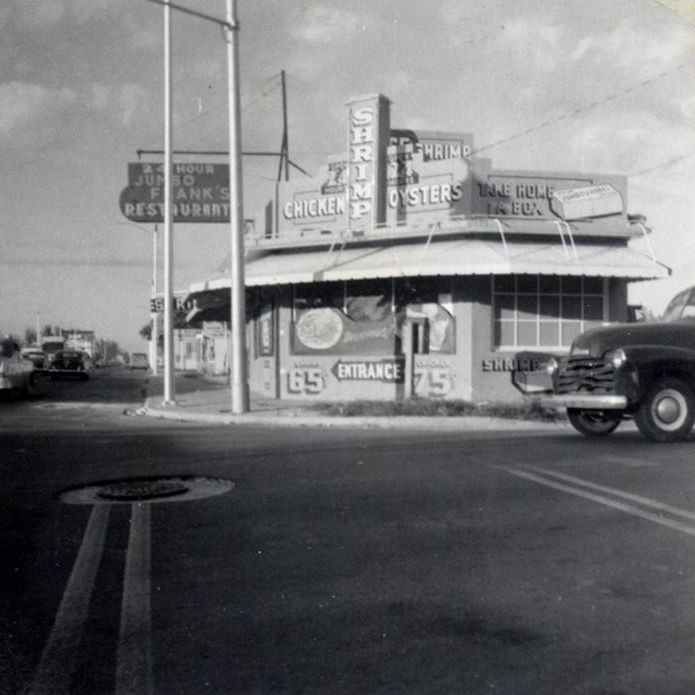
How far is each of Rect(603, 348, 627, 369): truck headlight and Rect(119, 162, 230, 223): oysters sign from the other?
14014mm

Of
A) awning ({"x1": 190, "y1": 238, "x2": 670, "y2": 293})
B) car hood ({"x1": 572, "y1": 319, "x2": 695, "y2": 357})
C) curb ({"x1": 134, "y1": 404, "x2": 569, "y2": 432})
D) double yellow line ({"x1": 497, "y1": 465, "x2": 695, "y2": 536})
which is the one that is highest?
awning ({"x1": 190, "y1": 238, "x2": 670, "y2": 293})

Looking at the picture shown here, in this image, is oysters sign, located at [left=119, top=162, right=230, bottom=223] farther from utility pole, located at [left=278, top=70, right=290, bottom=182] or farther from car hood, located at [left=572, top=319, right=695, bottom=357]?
car hood, located at [left=572, top=319, right=695, bottom=357]

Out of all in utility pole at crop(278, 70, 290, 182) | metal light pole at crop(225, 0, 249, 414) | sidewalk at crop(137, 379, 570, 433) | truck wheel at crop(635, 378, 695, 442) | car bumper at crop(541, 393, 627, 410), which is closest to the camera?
car bumper at crop(541, 393, 627, 410)

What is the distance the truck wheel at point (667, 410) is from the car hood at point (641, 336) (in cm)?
56

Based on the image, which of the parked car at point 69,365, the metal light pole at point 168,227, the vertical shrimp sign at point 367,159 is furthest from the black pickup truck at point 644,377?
the parked car at point 69,365

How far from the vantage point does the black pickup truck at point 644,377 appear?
37.1ft

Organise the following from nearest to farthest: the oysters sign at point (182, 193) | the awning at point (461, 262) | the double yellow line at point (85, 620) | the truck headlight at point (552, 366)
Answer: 1. the double yellow line at point (85, 620)
2. the truck headlight at point (552, 366)
3. the awning at point (461, 262)
4. the oysters sign at point (182, 193)

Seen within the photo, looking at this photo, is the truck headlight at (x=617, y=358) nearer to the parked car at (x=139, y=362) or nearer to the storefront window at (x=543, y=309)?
the storefront window at (x=543, y=309)

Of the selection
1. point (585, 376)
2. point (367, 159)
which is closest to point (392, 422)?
point (585, 376)

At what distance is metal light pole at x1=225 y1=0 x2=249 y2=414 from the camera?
1764cm

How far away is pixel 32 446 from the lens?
1184cm

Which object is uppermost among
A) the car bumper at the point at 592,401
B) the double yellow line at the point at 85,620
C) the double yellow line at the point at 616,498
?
the car bumper at the point at 592,401

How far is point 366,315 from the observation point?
21.0 metres

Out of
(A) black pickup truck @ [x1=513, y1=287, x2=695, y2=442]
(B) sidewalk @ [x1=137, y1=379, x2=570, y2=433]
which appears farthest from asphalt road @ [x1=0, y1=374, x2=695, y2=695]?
(B) sidewalk @ [x1=137, y1=379, x2=570, y2=433]
